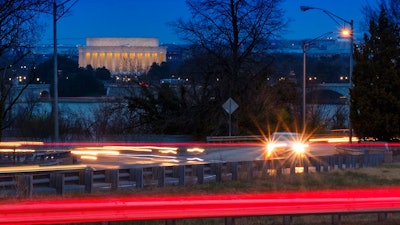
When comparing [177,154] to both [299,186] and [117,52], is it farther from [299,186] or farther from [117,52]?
[117,52]

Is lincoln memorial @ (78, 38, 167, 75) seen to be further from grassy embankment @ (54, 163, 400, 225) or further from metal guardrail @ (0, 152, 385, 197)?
grassy embankment @ (54, 163, 400, 225)

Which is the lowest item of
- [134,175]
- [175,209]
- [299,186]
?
[299,186]

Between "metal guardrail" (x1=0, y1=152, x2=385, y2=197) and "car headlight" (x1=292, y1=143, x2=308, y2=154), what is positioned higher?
"car headlight" (x1=292, y1=143, x2=308, y2=154)

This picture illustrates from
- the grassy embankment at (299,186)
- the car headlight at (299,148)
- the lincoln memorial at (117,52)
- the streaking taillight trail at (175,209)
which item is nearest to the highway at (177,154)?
the car headlight at (299,148)

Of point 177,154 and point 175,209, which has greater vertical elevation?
point 175,209

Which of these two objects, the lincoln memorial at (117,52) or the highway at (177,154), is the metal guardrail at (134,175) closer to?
the highway at (177,154)

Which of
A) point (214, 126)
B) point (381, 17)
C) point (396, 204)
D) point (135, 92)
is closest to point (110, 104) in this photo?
point (135, 92)

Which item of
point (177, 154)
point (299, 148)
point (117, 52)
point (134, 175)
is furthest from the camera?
point (117, 52)

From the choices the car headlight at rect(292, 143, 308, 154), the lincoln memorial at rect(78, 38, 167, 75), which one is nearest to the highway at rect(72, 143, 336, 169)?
the car headlight at rect(292, 143, 308, 154)

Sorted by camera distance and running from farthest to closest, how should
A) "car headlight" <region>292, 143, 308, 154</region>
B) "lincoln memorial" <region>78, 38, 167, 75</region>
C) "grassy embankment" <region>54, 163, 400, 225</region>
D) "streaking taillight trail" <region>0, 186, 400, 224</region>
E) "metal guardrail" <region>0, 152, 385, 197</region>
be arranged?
"lincoln memorial" <region>78, 38, 167, 75</region>, "car headlight" <region>292, 143, 308, 154</region>, "metal guardrail" <region>0, 152, 385, 197</region>, "grassy embankment" <region>54, 163, 400, 225</region>, "streaking taillight trail" <region>0, 186, 400, 224</region>

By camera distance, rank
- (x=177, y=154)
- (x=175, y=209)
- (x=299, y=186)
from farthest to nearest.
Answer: (x=177, y=154)
(x=299, y=186)
(x=175, y=209)

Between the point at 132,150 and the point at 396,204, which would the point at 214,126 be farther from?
the point at 396,204

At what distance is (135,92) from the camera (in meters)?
58.4

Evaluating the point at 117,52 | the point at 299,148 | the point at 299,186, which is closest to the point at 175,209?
the point at 299,186
